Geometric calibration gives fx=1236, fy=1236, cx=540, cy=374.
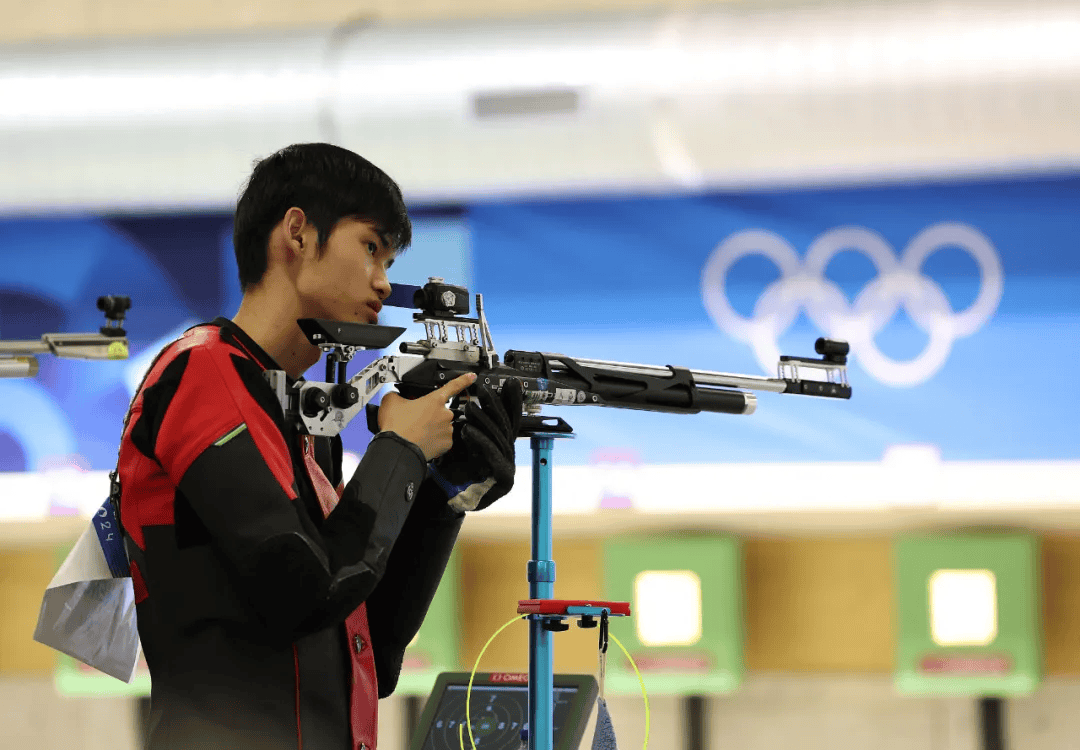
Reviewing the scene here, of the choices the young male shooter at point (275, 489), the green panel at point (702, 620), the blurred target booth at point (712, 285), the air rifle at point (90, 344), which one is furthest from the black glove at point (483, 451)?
the green panel at point (702, 620)

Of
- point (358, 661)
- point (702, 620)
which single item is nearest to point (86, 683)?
point (702, 620)

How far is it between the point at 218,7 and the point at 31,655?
6.28 feet

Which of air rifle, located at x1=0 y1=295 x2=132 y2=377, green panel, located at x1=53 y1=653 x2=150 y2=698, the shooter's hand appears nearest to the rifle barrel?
the shooter's hand

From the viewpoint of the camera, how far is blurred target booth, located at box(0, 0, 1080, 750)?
2859 mm

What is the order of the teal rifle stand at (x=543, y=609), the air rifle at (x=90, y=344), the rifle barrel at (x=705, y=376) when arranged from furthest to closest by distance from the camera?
the air rifle at (x=90, y=344) → the rifle barrel at (x=705, y=376) → the teal rifle stand at (x=543, y=609)

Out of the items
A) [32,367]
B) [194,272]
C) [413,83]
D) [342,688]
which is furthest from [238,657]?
[194,272]

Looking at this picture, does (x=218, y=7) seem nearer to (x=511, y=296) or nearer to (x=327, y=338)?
(x=511, y=296)

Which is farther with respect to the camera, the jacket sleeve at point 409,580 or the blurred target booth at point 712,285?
the blurred target booth at point 712,285

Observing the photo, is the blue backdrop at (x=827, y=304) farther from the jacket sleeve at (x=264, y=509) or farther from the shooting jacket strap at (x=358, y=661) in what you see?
the jacket sleeve at (x=264, y=509)

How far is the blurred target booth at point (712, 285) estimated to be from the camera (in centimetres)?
286

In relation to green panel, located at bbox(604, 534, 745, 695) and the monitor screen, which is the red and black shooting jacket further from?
green panel, located at bbox(604, 534, 745, 695)

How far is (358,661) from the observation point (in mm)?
1334

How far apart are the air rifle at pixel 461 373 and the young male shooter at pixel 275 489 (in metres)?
0.04

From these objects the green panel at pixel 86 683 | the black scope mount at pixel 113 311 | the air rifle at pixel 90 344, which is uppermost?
the black scope mount at pixel 113 311
